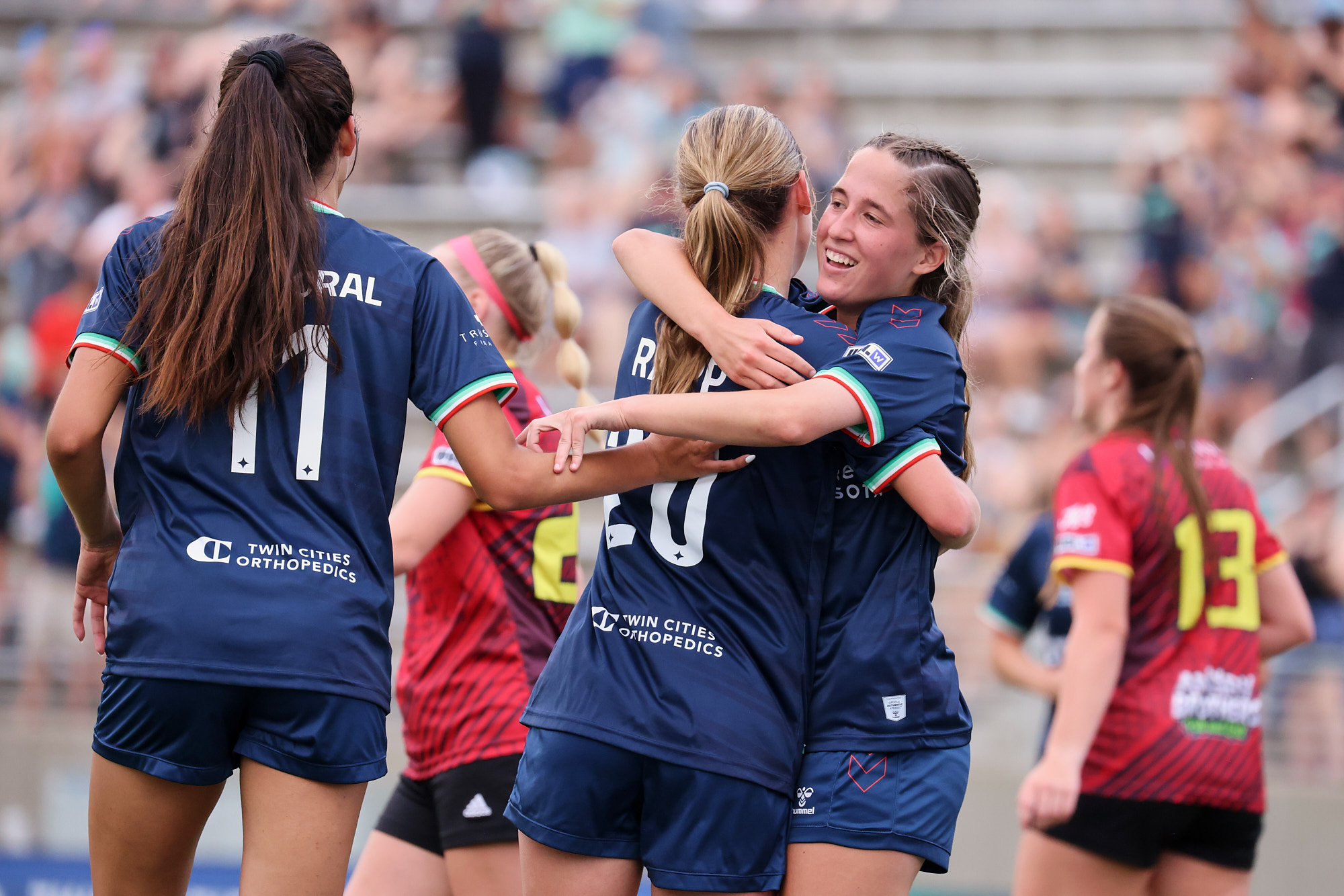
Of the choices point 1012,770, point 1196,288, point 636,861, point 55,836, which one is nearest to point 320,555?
point 636,861

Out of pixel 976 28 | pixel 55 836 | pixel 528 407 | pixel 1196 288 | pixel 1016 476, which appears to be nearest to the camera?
pixel 528 407

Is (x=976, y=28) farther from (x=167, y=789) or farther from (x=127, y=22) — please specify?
(x=167, y=789)

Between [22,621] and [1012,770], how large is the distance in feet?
17.3

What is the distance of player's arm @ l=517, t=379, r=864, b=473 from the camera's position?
8.13 ft

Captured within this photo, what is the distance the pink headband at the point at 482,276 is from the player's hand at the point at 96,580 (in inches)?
46.0

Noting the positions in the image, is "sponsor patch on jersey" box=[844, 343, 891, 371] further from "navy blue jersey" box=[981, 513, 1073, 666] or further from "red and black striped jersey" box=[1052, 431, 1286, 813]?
"navy blue jersey" box=[981, 513, 1073, 666]

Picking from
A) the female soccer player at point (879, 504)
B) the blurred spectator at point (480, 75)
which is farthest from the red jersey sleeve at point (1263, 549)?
the blurred spectator at point (480, 75)

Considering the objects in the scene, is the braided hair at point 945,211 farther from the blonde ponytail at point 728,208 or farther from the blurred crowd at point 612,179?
the blurred crowd at point 612,179

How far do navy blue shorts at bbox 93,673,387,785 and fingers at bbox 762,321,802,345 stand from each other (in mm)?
1010

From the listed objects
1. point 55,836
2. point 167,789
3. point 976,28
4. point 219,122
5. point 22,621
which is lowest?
point 55,836

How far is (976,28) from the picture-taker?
39.7ft

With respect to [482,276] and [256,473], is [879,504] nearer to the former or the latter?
[256,473]

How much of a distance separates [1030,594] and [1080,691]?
1105 mm

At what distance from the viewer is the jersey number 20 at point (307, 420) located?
2.52m
